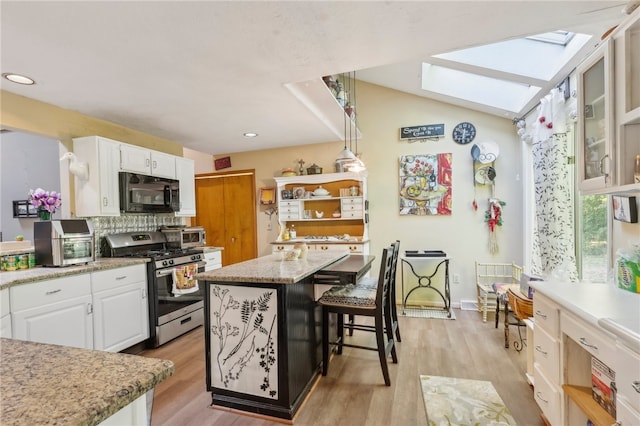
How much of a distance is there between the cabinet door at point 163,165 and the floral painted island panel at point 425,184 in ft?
9.72

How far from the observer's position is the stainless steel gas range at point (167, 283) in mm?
2951

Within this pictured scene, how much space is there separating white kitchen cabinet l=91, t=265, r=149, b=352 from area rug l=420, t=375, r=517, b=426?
253 cm

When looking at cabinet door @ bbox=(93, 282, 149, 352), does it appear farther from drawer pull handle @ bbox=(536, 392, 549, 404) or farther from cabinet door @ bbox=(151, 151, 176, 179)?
drawer pull handle @ bbox=(536, 392, 549, 404)

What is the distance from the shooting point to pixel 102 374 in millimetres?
679

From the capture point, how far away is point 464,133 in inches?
155

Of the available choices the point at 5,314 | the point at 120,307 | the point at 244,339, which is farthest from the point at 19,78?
the point at 244,339

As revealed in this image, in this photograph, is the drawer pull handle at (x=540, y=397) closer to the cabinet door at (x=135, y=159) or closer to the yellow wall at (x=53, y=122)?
the cabinet door at (x=135, y=159)

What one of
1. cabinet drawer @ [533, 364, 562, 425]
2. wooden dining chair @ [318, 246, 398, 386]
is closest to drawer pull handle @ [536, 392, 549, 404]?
cabinet drawer @ [533, 364, 562, 425]

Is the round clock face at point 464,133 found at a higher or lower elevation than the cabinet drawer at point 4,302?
higher

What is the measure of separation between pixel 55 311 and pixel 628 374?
127 inches

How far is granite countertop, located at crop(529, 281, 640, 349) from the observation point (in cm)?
110

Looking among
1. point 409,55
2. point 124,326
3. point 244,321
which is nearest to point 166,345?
point 124,326

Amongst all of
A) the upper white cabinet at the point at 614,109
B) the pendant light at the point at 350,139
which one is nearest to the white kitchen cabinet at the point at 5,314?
the pendant light at the point at 350,139

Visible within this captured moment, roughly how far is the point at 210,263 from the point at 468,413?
304 centimetres
